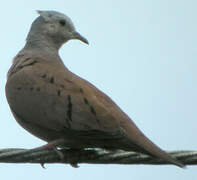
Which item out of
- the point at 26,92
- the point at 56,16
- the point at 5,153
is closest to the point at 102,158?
the point at 5,153

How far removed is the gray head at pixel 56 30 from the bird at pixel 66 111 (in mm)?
860

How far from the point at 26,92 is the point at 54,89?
0.36m

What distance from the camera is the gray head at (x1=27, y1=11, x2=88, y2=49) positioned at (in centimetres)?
802

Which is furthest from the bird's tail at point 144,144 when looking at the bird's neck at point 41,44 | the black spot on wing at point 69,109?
the bird's neck at point 41,44

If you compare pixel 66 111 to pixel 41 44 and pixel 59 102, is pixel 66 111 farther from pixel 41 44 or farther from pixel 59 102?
pixel 41 44

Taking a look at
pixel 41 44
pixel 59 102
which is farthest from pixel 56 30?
pixel 59 102

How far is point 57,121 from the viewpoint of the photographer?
583cm

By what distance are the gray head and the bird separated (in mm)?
860

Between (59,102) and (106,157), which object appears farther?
(59,102)

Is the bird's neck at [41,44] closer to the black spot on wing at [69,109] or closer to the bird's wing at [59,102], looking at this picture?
the bird's wing at [59,102]

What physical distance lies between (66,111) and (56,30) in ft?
7.93

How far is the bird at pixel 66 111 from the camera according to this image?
550 centimetres

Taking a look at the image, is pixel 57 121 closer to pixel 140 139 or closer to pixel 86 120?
pixel 86 120

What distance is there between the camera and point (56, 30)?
26.4ft
